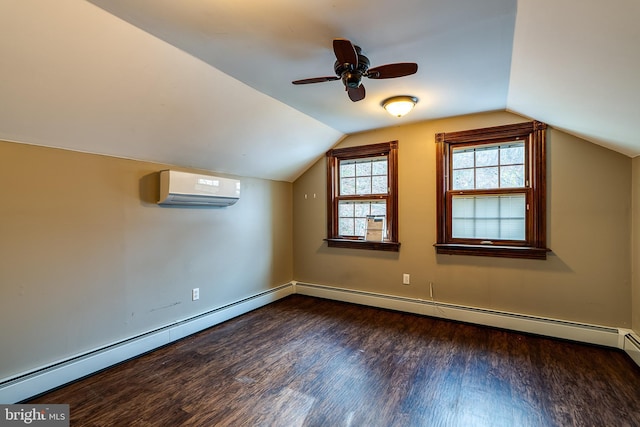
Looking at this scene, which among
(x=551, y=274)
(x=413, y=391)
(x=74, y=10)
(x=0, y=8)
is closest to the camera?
(x=0, y=8)

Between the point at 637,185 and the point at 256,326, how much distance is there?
3.89 meters

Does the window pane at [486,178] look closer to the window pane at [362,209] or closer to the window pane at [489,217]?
the window pane at [489,217]

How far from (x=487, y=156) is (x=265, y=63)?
261 cm

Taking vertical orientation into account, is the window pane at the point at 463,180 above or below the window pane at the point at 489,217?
above

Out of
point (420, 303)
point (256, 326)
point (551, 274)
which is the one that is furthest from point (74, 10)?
point (551, 274)

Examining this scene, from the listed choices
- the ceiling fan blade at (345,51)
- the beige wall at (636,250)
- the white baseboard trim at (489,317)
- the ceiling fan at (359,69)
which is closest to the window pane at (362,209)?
the white baseboard trim at (489,317)

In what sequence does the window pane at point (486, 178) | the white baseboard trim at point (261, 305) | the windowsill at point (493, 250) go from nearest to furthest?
the white baseboard trim at point (261, 305)
the windowsill at point (493, 250)
the window pane at point (486, 178)

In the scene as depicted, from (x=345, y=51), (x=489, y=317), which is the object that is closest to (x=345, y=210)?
(x=489, y=317)

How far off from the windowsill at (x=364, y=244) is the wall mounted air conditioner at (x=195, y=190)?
1553 mm

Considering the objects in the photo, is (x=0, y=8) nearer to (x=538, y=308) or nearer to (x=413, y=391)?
(x=413, y=391)

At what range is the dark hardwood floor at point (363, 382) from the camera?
6.20 feet

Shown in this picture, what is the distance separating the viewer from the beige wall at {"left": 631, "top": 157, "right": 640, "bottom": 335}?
2.60 meters

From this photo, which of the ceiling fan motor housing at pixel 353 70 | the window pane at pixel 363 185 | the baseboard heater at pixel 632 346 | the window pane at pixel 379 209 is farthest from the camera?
the window pane at pixel 363 185

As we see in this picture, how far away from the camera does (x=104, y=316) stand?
249 centimetres
